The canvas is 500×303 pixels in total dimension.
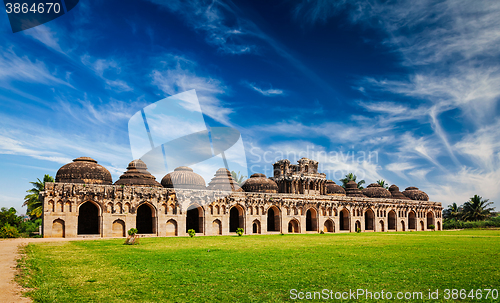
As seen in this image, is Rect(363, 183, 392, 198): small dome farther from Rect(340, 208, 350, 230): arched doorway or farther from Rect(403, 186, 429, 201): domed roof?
Rect(340, 208, 350, 230): arched doorway

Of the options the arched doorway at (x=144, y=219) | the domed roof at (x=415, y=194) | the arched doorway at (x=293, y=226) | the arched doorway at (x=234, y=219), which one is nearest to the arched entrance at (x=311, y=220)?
the arched doorway at (x=293, y=226)

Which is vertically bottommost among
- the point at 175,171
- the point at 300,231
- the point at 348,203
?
the point at 300,231

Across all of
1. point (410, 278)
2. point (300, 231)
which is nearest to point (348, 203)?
point (300, 231)

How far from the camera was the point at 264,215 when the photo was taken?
52000mm

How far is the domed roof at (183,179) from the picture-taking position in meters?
49.0

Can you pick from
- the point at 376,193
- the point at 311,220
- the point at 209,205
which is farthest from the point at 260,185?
the point at 376,193

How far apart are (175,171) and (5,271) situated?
126 ft

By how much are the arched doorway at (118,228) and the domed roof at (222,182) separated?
15711 mm

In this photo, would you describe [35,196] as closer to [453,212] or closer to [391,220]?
[391,220]

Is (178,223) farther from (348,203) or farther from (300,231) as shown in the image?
(348,203)

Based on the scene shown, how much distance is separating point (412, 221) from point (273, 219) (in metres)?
34.6

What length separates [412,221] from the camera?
7294 cm

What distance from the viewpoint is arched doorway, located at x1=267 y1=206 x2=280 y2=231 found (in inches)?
2140

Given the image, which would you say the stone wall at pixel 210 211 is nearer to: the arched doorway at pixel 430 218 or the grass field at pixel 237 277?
the arched doorway at pixel 430 218
